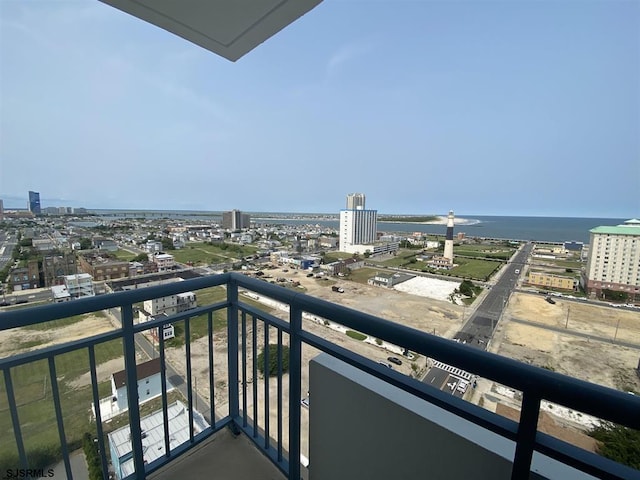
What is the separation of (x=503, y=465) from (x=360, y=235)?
26.5 metres

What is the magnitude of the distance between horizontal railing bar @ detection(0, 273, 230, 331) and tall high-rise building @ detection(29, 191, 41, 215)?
315 inches

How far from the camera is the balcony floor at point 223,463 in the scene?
1268mm

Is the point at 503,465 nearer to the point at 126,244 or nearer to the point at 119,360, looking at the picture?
the point at 119,360

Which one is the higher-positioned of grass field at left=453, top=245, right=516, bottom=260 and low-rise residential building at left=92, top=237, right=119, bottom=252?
low-rise residential building at left=92, top=237, right=119, bottom=252

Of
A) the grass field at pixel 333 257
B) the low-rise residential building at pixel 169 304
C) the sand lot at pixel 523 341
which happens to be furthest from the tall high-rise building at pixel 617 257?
the grass field at pixel 333 257

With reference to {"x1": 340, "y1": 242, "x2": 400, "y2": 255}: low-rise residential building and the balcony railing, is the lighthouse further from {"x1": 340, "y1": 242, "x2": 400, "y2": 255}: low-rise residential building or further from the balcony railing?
the balcony railing

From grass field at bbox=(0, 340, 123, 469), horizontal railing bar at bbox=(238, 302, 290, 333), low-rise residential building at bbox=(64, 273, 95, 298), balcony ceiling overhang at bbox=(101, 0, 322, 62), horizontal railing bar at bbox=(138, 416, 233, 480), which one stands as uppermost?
balcony ceiling overhang at bbox=(101, 0, 322, 62)

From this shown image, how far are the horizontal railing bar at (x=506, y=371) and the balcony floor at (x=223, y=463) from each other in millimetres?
1001

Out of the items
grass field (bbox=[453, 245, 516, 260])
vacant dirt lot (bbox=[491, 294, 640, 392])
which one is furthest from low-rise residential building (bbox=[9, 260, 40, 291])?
grass field (bbox=[453, 245, 516, 260])

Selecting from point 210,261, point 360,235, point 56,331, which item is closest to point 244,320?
point 56,331

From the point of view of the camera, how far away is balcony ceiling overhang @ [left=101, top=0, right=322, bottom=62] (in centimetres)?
112

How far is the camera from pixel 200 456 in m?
1.37

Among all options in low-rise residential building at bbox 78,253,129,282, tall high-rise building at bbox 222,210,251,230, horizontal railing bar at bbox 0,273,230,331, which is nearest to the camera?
horizontal railing bar at bbox 0,273,230,331

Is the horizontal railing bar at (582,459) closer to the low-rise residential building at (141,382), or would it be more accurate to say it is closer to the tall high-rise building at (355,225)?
the low-rise residential building at (141,382)
